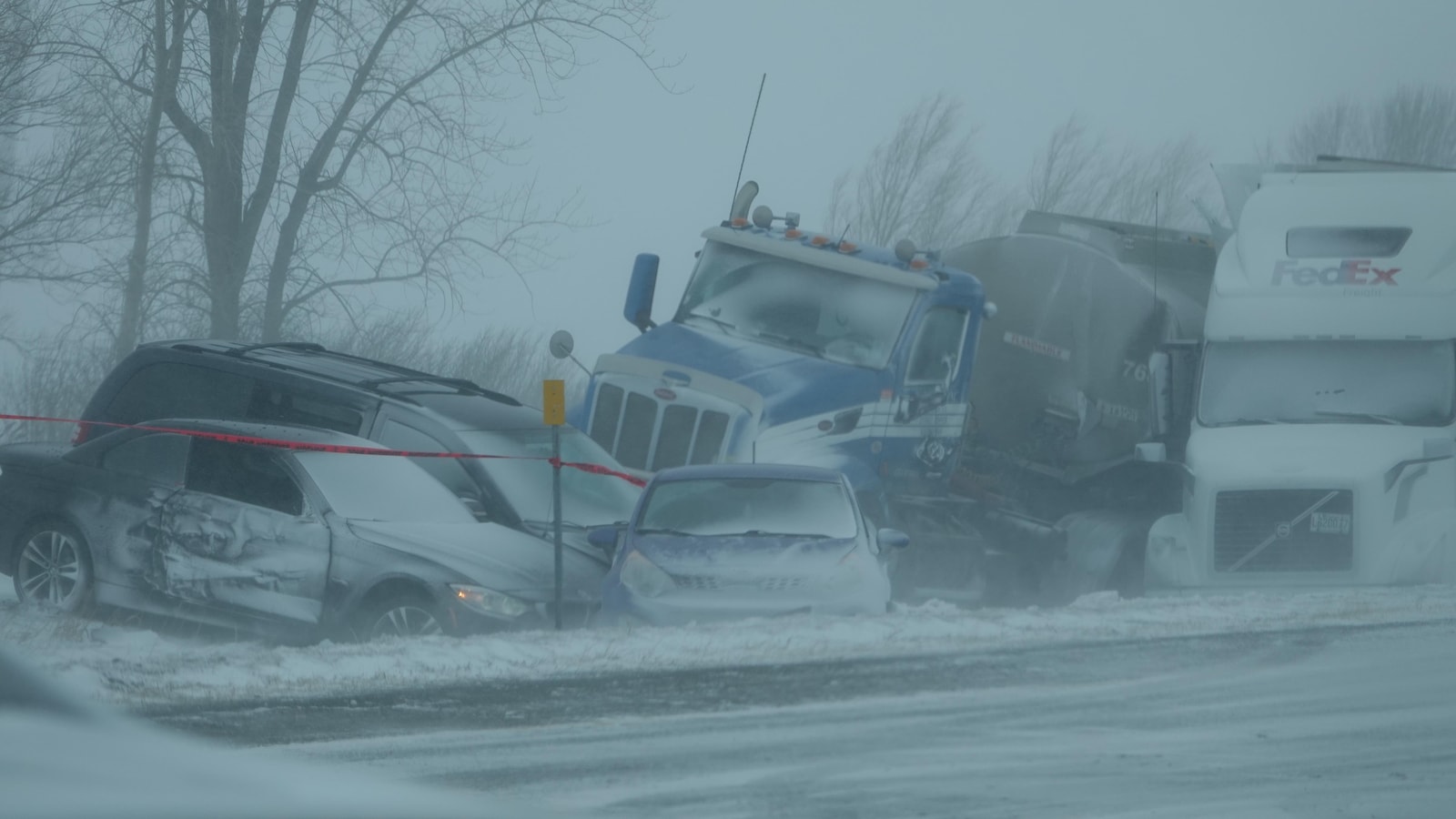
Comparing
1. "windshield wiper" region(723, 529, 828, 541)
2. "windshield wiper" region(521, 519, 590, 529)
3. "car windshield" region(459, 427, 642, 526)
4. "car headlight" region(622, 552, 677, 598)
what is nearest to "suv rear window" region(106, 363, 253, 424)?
"car windshield" region(459, 427, 642, 526)

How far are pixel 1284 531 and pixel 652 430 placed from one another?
5599mm

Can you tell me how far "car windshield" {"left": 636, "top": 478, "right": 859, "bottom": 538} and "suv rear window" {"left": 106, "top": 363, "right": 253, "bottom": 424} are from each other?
3.40m

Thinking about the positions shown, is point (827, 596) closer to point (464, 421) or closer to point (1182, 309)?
point (464, 421)

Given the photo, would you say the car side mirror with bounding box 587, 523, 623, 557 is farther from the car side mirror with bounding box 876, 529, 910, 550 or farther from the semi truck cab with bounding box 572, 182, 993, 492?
the semi truck cab with bounding box 572, 182, 993, 492

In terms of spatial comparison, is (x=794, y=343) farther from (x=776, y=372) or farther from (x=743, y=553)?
(x=743, y=553)

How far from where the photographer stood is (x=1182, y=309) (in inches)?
610

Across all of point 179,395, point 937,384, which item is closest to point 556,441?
point 179,395

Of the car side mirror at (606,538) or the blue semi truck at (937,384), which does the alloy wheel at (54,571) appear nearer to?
the car side mirror at (606,538)

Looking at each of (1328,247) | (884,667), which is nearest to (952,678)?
(884,667)

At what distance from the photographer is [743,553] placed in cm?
997

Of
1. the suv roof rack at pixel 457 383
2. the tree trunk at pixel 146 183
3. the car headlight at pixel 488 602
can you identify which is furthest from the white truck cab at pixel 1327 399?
the tree trunk at pixel 146 183

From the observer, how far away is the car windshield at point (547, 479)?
35.5 ft

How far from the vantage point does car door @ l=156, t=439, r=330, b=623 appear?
920 centimetres

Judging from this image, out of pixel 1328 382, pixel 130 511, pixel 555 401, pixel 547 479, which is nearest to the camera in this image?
pixel 130 511
